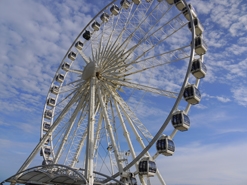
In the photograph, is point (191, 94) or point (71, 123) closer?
point (191, 94)

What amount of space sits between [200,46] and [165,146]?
7.04 m

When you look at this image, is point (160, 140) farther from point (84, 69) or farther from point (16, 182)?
point (16, 182)

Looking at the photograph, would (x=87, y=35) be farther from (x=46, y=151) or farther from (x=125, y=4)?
(x=46, y=151)

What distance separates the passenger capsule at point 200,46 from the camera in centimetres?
1748

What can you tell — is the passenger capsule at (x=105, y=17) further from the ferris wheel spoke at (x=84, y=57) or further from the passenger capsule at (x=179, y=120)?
the passenger capsule at (x=179, y=120)

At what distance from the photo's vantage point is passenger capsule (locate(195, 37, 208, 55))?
17484mm

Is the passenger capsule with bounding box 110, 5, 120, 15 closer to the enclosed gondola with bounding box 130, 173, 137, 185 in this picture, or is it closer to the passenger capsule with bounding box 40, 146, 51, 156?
the passenger capsule with bounding box 40, 146, 51, 156

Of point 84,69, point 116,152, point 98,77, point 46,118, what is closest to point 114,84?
point 98,77

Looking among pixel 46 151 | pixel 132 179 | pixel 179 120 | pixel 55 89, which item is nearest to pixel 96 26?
pixel 55 89

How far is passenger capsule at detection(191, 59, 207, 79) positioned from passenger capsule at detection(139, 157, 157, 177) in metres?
6.20

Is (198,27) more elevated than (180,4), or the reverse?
(180,4)

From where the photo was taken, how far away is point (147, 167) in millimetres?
15484

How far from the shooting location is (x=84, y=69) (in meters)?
22.4

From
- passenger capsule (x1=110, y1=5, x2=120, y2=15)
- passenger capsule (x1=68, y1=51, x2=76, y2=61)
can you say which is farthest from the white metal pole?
passenger capsule (x1=110, y1=5, x2=120, y2=15)
